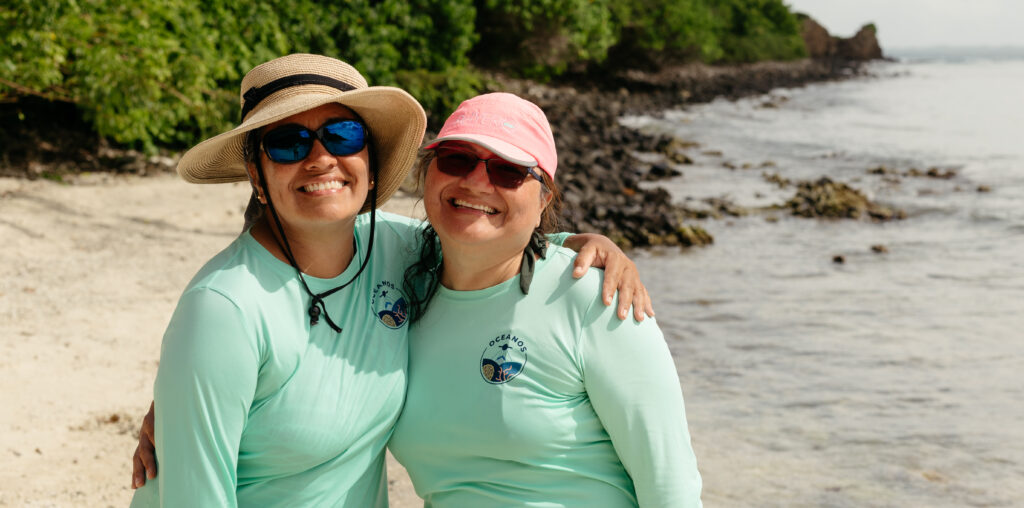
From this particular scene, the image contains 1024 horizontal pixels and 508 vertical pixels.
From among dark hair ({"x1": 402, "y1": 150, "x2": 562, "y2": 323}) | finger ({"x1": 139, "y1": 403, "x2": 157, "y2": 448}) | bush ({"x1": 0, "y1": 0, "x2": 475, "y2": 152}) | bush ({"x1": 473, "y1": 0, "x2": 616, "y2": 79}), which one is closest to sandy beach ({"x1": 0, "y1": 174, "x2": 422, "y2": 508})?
dark hair ({"x1": 402, "y1": 150, "x2": 562, "y2": 323})

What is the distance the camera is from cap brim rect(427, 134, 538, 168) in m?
2.42

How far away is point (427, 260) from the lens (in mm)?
2859

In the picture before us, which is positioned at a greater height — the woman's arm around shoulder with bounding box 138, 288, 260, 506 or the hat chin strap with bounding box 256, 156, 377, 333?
the hat chin strap with bounding box 256, 156, 377, 333

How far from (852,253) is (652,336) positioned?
37.5ft

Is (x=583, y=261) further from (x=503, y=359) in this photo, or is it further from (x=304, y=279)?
(x=304, y=279)

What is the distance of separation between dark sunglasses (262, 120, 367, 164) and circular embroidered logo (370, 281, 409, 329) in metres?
0.45

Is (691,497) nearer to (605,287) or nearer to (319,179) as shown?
(605,287)

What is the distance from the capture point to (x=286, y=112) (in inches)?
93.6

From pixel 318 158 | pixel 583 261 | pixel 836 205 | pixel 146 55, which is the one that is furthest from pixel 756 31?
pixel 318 158

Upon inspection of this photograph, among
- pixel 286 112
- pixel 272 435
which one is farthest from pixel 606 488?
pixel 286 112

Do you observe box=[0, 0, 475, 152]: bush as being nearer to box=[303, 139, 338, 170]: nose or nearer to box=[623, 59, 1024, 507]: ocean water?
box=[623, 59, 1024, 507]: ocean water

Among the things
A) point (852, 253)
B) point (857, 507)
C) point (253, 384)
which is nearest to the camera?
point (253, 384)

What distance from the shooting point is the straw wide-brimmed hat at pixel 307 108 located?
248cm

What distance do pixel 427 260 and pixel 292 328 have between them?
0.63 meters
